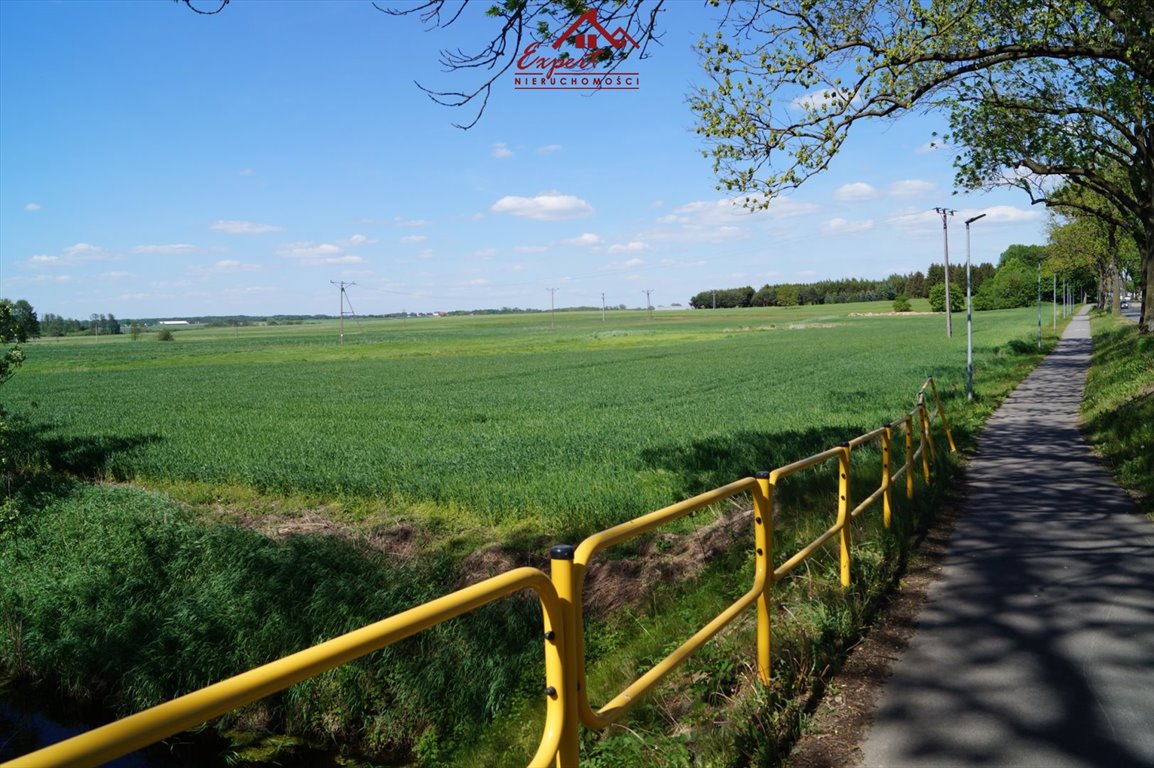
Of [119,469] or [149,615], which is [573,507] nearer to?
[149,615]

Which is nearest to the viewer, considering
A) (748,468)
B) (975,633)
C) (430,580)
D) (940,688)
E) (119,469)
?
(940,688)

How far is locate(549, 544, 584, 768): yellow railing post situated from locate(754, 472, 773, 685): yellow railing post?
1971mm

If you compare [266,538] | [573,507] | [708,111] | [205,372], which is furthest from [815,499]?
[205,372]

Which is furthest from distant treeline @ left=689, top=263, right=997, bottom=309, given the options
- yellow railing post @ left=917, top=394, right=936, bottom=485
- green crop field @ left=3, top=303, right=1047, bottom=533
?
yellow railing post @ left=917, top=394, right=936, bottom=485

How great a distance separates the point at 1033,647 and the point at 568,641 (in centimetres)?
392

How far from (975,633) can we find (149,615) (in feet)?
25.4

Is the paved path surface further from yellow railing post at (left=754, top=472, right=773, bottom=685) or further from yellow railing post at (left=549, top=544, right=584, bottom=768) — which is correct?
yellow railing post at (left=549, top=544, right=584, bottom=768)

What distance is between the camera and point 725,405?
24062mm

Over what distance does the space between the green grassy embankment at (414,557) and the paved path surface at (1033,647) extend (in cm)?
57

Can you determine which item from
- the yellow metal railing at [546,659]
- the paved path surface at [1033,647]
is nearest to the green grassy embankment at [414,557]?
the paved path surface at [1033,647]

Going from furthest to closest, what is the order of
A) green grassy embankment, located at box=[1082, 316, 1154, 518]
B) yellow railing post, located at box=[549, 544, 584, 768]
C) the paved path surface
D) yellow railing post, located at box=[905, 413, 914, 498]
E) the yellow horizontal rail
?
green grassy embankment, located at box=[1082, 316, 1154, 518]
yellow railing post, located at box=[905, 413, 914, 498]
the paved path surface
yellow railing post, located at box=[549, 544, 584, 768]
the yellow horizontal rail

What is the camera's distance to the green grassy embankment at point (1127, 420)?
1025cm

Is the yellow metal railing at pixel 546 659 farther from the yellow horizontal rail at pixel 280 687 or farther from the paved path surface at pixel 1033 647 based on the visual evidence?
the paved path surface at pixel 1033 647

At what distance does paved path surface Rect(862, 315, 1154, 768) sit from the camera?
160 inches
